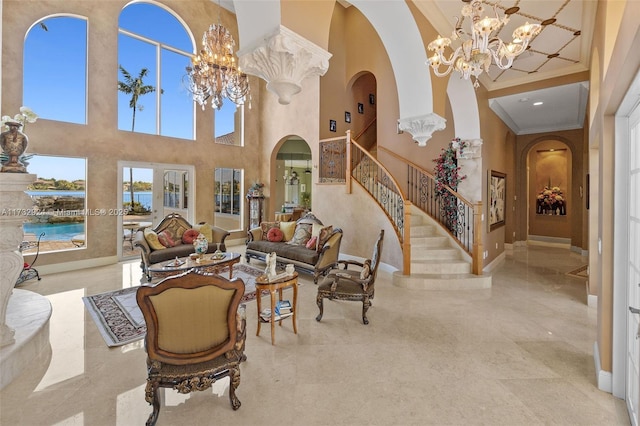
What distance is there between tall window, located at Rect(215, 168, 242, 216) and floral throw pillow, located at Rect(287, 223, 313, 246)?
12.7 feet

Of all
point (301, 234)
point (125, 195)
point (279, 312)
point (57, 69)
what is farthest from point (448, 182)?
point (57, 69)

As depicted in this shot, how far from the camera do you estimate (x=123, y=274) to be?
5.95 m

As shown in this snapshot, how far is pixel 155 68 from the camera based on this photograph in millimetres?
7938

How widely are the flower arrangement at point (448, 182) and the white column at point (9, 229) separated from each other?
6.39 metres

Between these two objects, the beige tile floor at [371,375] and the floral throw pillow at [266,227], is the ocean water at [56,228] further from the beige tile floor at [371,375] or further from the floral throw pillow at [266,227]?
the floral throw pillow at [266,227]

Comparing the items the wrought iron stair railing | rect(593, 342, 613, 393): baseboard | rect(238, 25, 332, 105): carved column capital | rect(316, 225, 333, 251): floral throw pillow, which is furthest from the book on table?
rect(593, 342, 613, 393): baseboard

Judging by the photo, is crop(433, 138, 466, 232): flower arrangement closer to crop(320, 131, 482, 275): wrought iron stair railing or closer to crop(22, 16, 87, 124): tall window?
crop(320, 131, 482, 275): wrought iron stair railing

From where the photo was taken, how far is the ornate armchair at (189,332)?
77.7 inches

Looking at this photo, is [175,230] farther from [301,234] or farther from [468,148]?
[468,148]

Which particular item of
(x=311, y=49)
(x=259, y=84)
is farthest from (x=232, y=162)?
(x=311, y=49)

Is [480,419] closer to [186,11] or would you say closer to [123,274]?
[123,274]

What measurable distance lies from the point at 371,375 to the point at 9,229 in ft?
11.7

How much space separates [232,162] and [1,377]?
747cm

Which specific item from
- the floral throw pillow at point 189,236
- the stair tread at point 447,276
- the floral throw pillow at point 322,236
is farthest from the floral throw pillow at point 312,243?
the floral throw pillow at point 189,236
